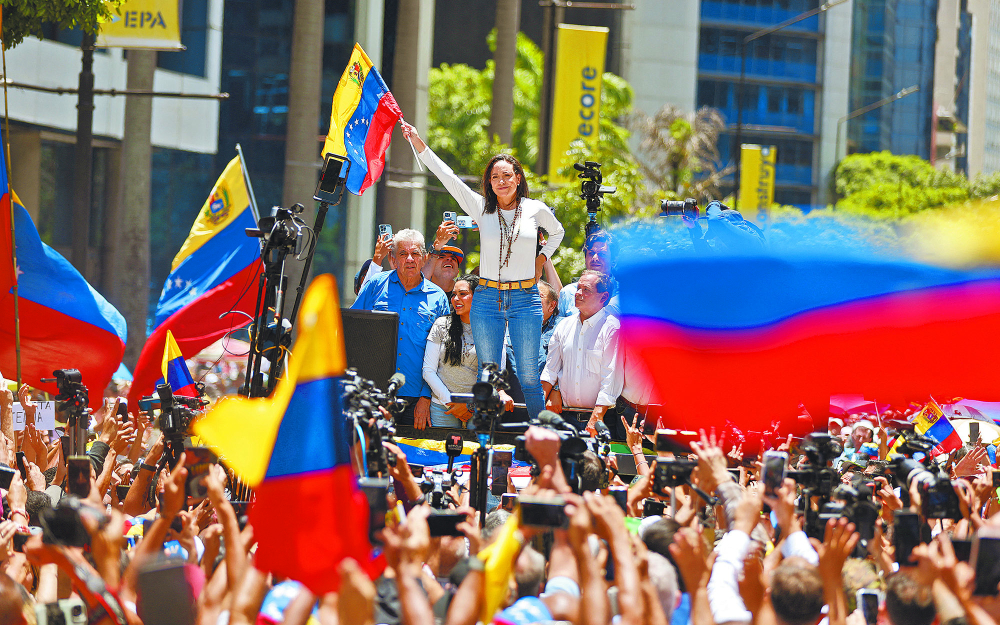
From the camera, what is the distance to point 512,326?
7.08 meters

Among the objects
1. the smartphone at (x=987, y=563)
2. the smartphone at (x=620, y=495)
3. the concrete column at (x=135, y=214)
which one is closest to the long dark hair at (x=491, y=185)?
the smartphone at (x=620, y=495)

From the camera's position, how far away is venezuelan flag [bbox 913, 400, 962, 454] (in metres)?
7.57

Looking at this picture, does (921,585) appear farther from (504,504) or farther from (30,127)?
(30,127)

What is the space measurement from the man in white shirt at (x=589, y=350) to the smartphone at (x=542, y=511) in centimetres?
369

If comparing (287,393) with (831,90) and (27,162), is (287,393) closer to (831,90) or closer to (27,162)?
(27,162)

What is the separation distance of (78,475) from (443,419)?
3.76m

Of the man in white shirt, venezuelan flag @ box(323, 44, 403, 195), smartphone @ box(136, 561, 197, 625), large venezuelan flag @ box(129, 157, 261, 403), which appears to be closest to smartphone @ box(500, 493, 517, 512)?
smartphone @ box(136, 561, 197, 625)

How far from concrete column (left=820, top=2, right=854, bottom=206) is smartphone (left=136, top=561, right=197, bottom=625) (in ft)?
206

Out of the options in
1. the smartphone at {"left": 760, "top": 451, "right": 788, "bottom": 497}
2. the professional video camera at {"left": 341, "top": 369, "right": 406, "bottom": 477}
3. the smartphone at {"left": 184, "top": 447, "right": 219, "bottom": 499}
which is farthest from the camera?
the professional video camera at {"left": 341, "top": 369, "right": 406, "bottom": 477}

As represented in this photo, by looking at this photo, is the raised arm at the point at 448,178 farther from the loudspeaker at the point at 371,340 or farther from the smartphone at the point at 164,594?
the smartphone at the point at 164,594

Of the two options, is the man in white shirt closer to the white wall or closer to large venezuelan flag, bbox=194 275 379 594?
large venezuelan flag, bbox=194 275 379 594

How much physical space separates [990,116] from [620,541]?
10695 cm

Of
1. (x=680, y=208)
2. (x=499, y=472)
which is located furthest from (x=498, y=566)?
(x=680, y=208)

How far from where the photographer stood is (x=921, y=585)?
3.48 meters
